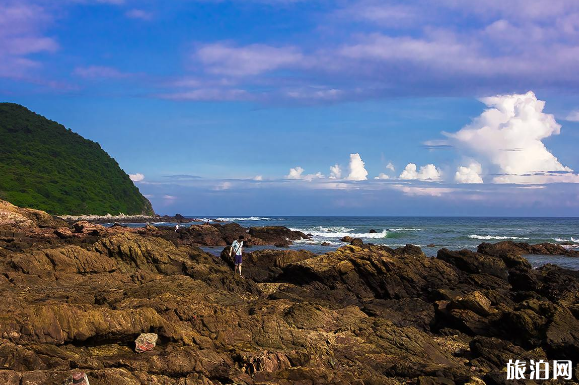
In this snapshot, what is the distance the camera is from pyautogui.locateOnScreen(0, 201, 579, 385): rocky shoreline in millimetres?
8945

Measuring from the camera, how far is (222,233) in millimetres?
55688

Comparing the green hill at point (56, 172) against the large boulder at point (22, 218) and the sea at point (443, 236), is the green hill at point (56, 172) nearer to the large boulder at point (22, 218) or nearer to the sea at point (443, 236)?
the large boulder at point (22, 218)

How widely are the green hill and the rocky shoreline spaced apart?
295ft

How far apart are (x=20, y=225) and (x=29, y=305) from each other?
114 feet

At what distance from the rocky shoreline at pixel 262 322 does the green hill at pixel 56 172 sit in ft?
295

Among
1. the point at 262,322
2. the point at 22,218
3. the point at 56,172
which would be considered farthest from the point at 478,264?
the point at 56,172

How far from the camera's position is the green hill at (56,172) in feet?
360

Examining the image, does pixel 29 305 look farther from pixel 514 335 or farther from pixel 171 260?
pixel 514 335

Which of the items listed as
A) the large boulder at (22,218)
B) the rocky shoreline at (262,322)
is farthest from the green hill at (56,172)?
the rocky shoreline at (262,322)

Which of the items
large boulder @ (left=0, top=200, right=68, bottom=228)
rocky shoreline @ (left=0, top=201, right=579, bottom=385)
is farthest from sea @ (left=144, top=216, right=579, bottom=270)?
rocky shoreline @ (left=0, top=201, right=579, bottom=385)

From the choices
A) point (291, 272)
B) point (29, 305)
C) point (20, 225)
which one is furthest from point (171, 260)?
point (20, 225)

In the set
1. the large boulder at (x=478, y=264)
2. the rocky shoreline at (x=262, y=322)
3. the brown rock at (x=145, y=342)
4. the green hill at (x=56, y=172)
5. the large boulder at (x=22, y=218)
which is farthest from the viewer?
the green hill at (x=56, y=172)

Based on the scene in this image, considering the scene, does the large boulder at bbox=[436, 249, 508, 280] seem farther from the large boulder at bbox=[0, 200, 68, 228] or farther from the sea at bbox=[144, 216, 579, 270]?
the large boulder at bbox=[0, 200, 68, 228]

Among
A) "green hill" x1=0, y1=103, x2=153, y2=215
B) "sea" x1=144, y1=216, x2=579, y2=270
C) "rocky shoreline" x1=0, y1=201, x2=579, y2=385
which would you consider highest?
"green hill" x1=0, y1=103, x2=153, y2=215
